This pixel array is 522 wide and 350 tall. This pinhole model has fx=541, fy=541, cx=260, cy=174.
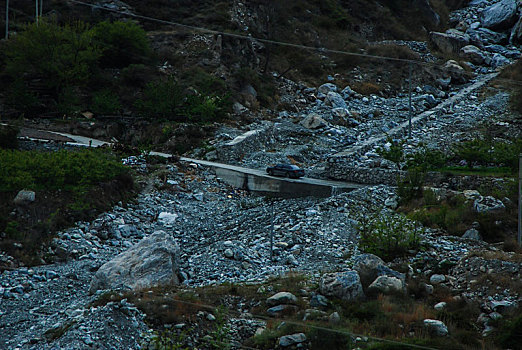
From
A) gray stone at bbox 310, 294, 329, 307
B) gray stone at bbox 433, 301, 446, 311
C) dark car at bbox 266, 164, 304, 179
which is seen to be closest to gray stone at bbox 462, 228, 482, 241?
gray stone at bbox 433, 301, 446, 311

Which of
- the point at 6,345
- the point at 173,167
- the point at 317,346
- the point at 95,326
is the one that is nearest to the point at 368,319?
the point at 317,346

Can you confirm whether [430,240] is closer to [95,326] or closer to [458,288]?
[458,288]

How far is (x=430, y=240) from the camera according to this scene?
68.8 feet

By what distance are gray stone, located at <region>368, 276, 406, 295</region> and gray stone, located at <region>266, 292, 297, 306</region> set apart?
7.89 ft

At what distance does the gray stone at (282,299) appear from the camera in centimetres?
1551

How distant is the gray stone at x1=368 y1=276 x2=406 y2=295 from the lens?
1606cm

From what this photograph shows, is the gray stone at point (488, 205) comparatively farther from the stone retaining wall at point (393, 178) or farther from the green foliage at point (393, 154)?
the green foliage at point (393, 154)

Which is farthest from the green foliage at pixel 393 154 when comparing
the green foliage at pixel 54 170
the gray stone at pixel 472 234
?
the green foliage at pixel 54 170

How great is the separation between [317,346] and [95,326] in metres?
5.51

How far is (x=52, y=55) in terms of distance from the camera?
132 ft

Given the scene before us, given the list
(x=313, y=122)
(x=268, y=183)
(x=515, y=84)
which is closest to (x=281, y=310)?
(x=268, y=183)

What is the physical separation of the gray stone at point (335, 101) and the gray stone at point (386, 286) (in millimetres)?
29871

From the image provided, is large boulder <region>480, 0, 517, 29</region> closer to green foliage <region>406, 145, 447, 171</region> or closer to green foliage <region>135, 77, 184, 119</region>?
green foliage <region>406, 145, 447, 171</region>

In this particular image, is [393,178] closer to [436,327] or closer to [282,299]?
[282,299]
